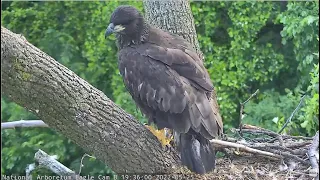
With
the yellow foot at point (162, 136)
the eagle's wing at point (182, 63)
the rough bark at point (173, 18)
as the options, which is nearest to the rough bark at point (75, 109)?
the yellow foot at point (162, 136)

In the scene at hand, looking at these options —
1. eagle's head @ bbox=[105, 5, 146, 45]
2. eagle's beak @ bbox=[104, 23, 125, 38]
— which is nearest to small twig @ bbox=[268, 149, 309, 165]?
→ eagle's head @ bbox=[105, 5, 146, 45]

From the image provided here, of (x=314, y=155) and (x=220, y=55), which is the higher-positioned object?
(x=314, y=155)

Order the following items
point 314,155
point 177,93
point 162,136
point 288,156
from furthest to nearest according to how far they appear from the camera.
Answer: point 288,156 → point 314,155 → point 162,136 → point 177,93

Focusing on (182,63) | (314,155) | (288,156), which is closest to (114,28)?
(182,63)

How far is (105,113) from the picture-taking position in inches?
140

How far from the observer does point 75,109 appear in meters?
3.39

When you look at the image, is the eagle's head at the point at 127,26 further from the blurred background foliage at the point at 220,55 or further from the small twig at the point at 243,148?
the blurred background foliage at the point at 220,55

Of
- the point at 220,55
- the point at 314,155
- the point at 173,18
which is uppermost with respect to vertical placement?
the point at 173,18

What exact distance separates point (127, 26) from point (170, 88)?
74 cm

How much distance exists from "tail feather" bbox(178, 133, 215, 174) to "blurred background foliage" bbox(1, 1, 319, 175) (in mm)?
2871

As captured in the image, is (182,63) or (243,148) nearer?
(182,63)

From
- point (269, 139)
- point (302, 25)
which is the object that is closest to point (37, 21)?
point (302, 25)

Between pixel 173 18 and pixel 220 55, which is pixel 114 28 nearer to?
pixel 173 18

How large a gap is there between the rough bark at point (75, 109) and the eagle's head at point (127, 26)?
0.78m
